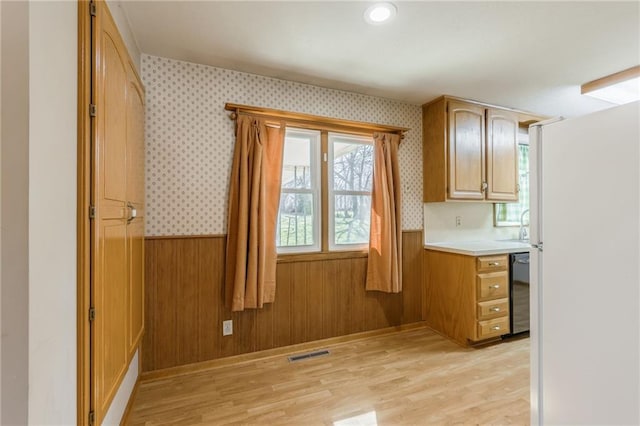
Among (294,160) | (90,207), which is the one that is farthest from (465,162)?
(90,207)

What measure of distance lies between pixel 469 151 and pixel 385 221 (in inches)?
48.3

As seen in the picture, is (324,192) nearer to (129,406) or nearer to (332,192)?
(332,192)

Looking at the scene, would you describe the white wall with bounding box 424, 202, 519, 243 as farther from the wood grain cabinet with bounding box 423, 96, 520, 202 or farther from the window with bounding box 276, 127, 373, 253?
the window with bounding box 276, 127, 373, 253

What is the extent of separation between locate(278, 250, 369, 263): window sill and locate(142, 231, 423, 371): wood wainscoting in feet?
0.10

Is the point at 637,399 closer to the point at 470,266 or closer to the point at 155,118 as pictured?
the point at 470,266

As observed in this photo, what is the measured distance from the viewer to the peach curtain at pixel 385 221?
2906 mm

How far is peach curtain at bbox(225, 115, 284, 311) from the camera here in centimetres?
237

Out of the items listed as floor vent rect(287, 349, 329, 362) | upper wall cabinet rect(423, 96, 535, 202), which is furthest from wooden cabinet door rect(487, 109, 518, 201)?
floor vent rect(287, 349, 329, 362)

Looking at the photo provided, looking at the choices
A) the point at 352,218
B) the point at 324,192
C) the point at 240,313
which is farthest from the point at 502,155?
the point at 240,313

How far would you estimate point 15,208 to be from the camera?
2.61ft

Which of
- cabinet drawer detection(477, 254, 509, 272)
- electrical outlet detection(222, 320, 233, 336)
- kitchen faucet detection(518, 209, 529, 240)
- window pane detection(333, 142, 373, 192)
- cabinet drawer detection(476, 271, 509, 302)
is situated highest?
Answer: window pane detection(333, 142, 373, 192)

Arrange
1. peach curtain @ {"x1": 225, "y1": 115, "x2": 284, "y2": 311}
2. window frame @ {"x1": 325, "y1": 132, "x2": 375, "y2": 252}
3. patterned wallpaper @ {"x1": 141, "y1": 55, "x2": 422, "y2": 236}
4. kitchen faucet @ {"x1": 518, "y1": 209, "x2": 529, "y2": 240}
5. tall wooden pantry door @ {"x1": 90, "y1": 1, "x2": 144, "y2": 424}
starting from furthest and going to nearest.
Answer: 1. kitchen faucet @ {"x1": 518, "y1": 209, "x2": 529, "y2": 240}
2. window frame @ {"x1": 325, "y1": 132, "x2": 375, "y2": 252}
3. peach curtain @ {"x1": 225, "y1": 115, "x2": 284, "y2": 311}
4. patterned wallpaper @ {"x1": 141, "y1": 55, "x2": 422, "y2": 236}
5. tall wooden pantry door @ {"x1": 90, "y1": 1, "x2": 144, "y2": 424}

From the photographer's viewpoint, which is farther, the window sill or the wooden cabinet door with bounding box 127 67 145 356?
the window sill

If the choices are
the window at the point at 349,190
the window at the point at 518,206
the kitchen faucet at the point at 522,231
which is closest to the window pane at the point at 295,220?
the window at the point at 349,190
